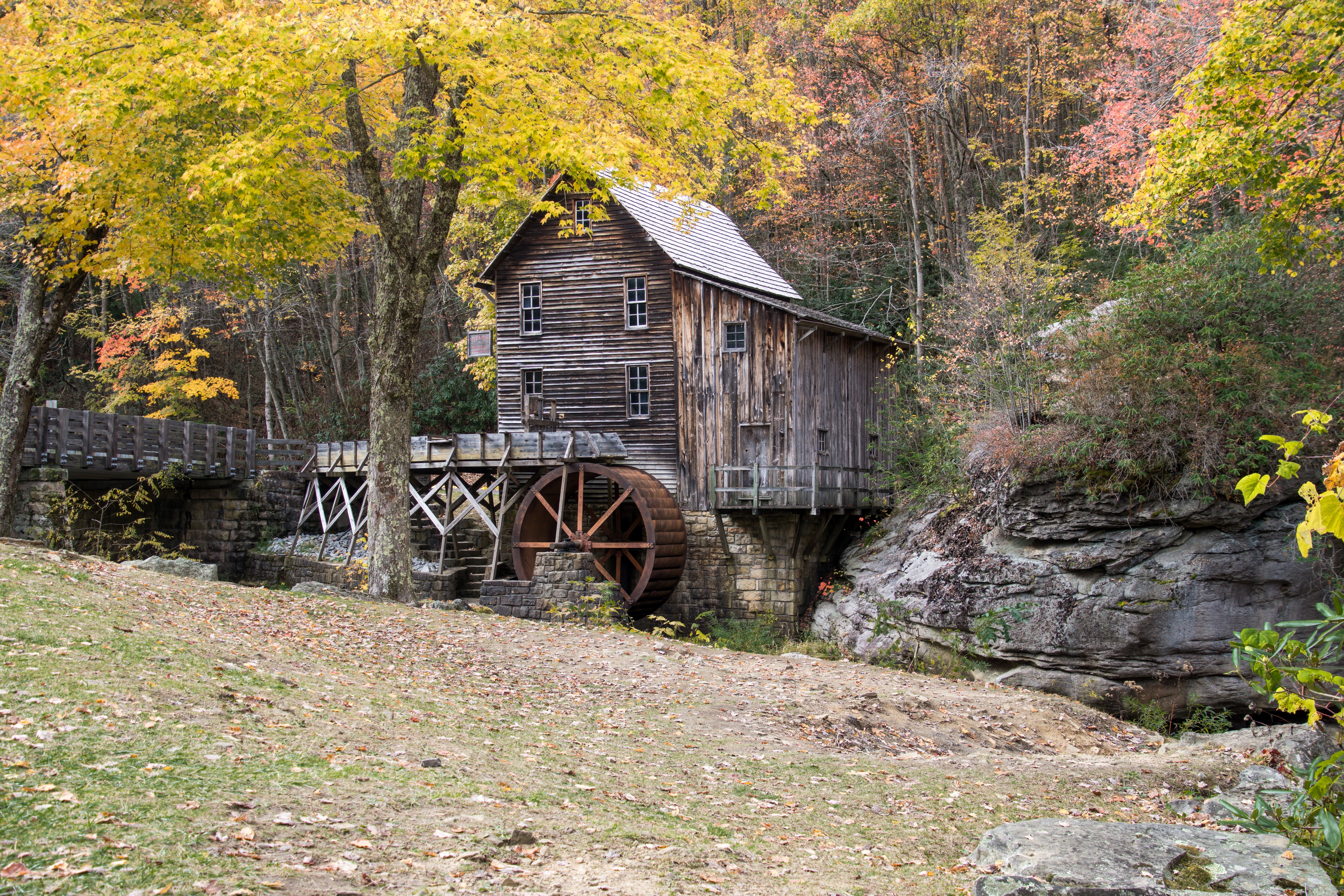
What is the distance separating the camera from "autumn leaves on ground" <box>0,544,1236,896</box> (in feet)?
13.4

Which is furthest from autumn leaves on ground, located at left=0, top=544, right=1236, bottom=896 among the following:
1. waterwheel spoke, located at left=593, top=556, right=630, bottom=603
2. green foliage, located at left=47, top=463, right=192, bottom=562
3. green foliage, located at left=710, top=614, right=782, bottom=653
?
green foliage, located at left=47, top=463, right=192, bottom=562

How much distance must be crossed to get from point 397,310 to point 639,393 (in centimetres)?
984

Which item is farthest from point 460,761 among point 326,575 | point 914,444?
point 326,575

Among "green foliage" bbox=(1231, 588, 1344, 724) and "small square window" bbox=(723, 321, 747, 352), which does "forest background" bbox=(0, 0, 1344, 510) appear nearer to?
"small square window" bbox=(723, 321, 747, 352)

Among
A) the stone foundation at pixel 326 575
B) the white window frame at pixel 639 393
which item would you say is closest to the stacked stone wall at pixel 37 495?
the stone foundation at pixel 326 575

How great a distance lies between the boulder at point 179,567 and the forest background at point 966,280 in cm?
394

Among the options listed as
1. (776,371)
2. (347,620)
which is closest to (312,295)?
(776,371)

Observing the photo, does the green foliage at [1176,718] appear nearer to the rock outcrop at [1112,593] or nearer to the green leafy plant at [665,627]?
the rock outcrop at [1112,593]

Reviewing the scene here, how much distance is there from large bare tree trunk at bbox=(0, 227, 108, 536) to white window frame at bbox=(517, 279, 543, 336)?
1069cm

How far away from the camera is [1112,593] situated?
45.0 ft

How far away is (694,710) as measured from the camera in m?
8.98

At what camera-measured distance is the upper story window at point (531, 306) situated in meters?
23.2

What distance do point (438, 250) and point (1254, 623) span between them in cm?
1190

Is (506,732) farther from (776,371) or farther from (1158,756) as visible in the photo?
(776,371)
